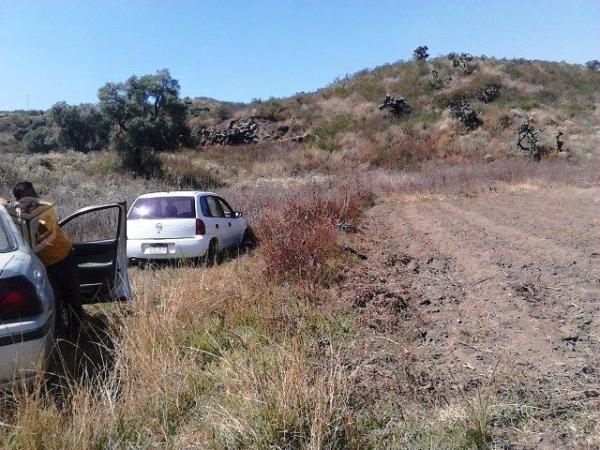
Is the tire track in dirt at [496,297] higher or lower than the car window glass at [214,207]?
lower

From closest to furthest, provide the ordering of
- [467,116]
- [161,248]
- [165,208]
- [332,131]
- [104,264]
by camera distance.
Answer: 1. [104,264]
2. [161,248]
3. [165,208]
4. [467,116]
5. [332,131]

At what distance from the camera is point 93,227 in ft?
37.3

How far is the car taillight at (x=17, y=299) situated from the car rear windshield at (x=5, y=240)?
0.42 m

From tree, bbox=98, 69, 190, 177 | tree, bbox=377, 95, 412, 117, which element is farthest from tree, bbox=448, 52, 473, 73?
tree, bbox=98, 69, 190, 177

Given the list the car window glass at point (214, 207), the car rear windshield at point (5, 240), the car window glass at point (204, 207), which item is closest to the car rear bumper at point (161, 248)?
the car window glass at point (204, 207)

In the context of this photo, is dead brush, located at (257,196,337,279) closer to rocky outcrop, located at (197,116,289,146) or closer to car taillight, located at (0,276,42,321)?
car taillight, located at (0,276,42,321)

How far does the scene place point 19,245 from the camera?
3973 millimetres

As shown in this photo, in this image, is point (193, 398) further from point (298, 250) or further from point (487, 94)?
point (487, 94)

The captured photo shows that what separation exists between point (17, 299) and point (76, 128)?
44192 mm

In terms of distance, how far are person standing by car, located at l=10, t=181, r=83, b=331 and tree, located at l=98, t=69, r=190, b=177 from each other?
2545cm

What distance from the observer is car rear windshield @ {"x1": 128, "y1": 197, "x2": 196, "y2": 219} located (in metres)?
9.82

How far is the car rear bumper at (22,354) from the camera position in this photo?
3.40 metres

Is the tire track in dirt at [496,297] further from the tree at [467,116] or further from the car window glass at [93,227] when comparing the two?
the tree at [467,116]

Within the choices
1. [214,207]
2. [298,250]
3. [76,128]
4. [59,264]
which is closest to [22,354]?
[59,264]
